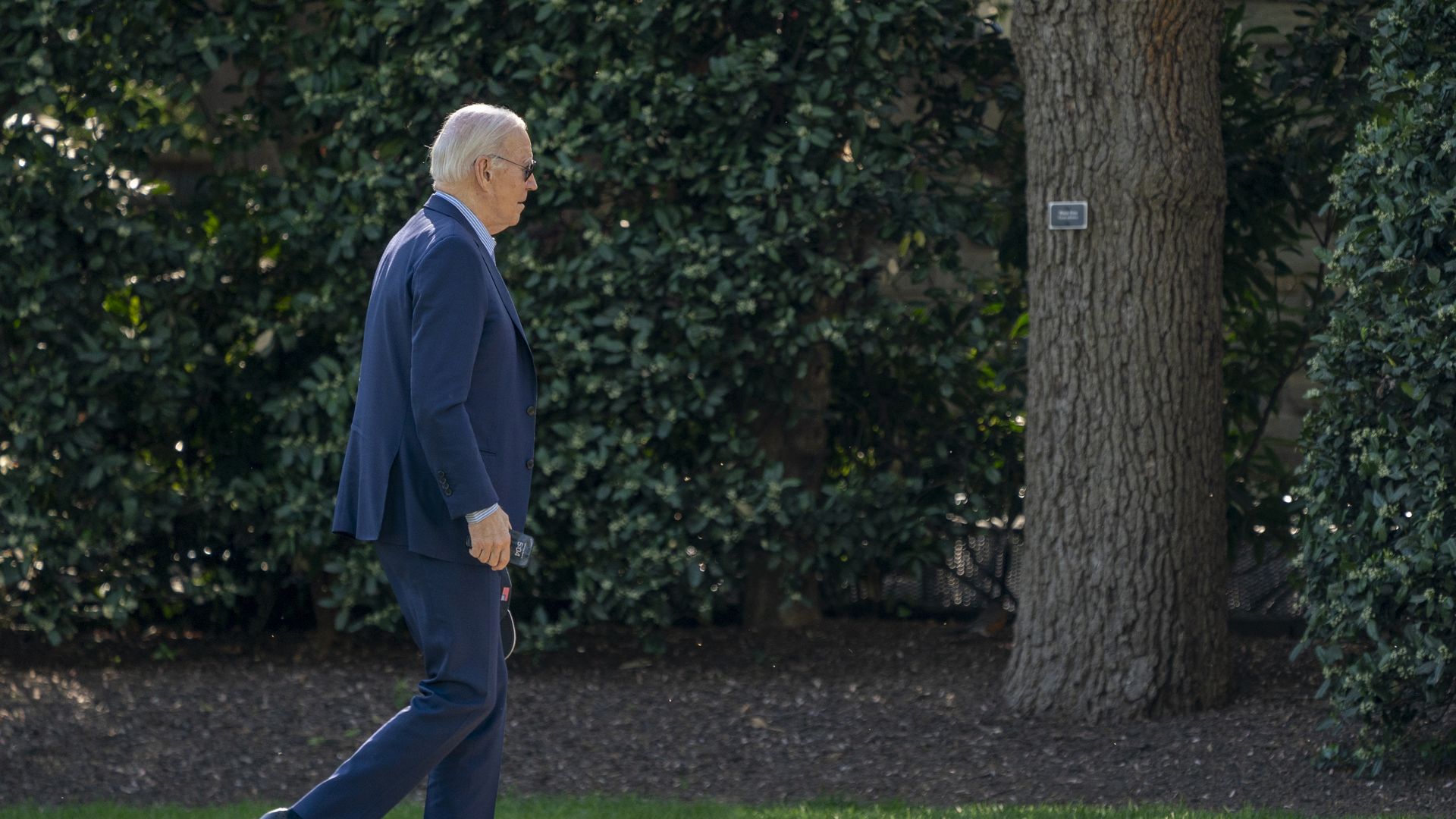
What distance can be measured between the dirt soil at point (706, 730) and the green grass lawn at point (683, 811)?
0.14 m

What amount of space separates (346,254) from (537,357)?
85 cm

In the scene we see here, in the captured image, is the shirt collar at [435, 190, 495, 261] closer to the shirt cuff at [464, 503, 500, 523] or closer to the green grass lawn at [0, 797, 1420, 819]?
the shirt cuff at [464, 503, 500, 523]

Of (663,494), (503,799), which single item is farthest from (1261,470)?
(503,799)

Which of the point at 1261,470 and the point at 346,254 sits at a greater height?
the point at 346,254

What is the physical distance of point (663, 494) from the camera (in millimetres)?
5875

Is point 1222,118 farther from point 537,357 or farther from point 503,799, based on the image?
point 503,799

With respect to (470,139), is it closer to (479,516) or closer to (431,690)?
(479,516)

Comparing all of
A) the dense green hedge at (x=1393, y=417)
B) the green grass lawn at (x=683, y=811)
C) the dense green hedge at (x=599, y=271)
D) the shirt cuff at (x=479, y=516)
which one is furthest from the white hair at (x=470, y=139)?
the dense green hedge at (x=1393, y=417)

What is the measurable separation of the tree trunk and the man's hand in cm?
242

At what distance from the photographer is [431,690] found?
3.64 m

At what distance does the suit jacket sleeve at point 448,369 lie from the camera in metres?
3.52

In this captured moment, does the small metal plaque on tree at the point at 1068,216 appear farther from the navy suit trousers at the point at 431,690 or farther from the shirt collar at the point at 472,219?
the navy suit trousers at the point at 431,690

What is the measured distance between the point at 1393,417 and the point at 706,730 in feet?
8.18

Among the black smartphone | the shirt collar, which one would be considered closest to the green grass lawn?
the black smartphone
